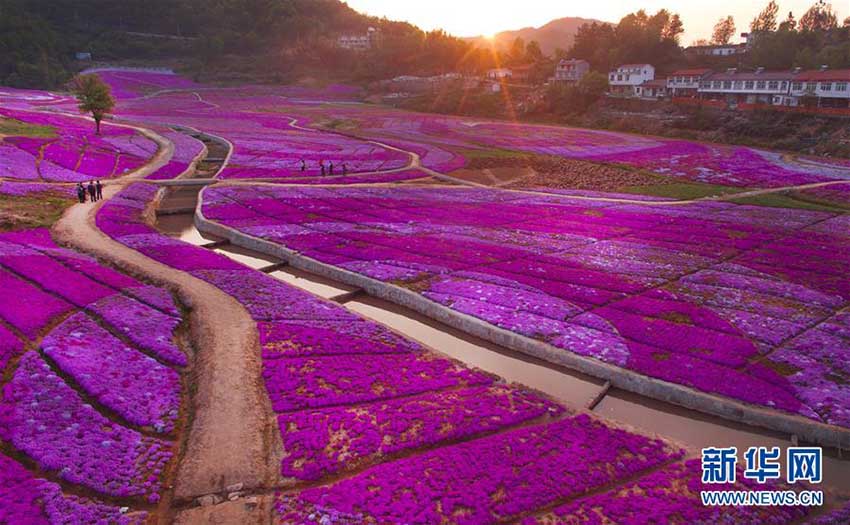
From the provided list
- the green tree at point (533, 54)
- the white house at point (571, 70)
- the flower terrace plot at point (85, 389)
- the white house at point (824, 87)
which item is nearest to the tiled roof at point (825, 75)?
the white house at point (824, 87)

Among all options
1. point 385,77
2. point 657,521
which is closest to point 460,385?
point 657,521

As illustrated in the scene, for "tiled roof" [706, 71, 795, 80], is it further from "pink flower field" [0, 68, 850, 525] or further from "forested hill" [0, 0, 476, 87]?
"forested hill" [0, 0, 476, 87]

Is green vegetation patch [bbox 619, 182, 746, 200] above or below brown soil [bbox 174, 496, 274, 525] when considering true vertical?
above

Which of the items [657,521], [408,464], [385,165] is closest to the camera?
[657,521]

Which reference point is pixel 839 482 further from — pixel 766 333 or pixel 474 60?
pixel 474 60

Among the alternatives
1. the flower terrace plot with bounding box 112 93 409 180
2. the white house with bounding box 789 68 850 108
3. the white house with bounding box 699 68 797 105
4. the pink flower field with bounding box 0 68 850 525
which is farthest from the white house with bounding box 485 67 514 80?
the pink flower field with bounding box 0 68 850 525

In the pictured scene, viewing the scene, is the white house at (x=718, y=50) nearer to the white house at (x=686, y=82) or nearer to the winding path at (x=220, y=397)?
the white house at (x=686, y=82)

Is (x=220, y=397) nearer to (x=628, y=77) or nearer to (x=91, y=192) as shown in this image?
(x=91, y=192)
